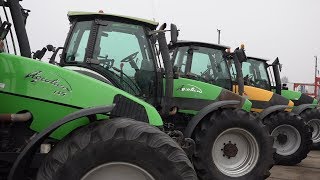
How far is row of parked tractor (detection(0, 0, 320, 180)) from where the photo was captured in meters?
2.92

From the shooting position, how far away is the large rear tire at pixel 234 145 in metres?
5.99

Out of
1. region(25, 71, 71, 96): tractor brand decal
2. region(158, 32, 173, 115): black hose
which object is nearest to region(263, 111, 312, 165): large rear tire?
region(158, 32, 173, 115): black hose

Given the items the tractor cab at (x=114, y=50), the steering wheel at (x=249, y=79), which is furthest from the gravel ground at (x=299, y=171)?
the tractor cab at (x=114, y=50)

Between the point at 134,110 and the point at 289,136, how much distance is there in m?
6.32

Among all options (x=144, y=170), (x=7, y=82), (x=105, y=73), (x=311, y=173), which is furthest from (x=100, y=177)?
(x=311, y=173)

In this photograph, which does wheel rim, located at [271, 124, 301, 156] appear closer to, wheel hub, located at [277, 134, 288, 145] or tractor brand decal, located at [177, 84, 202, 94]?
wheel hub, located at [277, 134, 288, 145]

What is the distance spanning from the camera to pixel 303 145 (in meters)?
8.51

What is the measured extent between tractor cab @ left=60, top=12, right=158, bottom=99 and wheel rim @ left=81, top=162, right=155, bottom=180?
2311 mm

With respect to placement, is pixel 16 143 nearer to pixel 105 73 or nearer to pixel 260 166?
pixel 105 73

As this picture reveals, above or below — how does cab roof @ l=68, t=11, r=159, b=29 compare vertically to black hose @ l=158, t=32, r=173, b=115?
above

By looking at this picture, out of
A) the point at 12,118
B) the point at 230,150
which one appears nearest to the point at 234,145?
the point at 230,150

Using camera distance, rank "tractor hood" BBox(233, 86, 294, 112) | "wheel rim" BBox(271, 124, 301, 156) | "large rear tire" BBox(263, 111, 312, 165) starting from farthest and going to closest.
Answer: "tractor hood" BBox(233, 86, 294, 112)
"wheel rim" BBox(271, 124, 301, 156)
"large rear tire" BBox(263, 111, 312, 165)

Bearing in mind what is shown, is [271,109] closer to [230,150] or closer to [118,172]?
[230,150]

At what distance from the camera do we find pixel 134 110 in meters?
3.36
